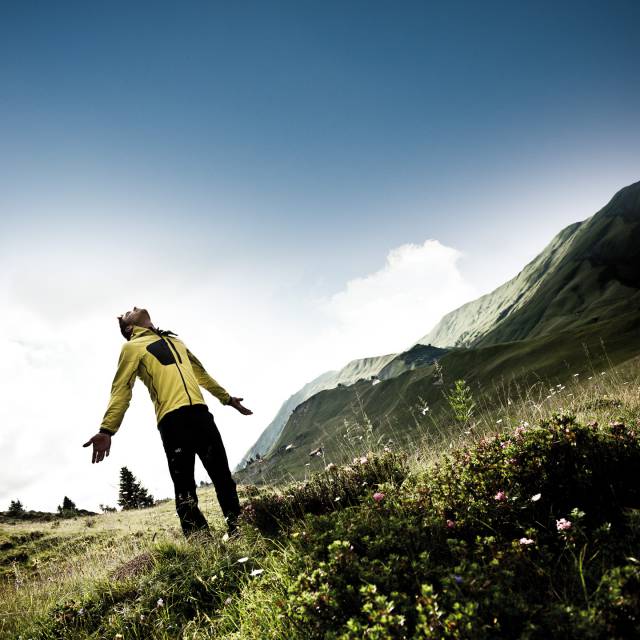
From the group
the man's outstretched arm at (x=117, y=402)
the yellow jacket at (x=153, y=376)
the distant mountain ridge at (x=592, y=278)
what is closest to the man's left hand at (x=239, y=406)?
the yellow jacket at (x=153, y=376)

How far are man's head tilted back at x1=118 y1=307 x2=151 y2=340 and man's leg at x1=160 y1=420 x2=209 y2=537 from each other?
1656mm

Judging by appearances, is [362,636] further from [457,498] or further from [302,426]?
[302,426]

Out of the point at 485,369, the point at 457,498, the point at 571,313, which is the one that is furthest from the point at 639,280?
the point at 457,498

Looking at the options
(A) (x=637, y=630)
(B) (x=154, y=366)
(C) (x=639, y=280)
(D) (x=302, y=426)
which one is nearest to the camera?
(A) (x=637, y=630)

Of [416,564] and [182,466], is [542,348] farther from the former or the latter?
[416,564]

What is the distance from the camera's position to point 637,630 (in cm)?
149

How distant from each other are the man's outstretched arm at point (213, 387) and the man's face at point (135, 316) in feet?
2.72

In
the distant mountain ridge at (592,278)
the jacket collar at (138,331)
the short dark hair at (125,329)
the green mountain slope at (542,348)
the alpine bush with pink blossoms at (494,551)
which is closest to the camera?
the alpine bush with pink blossoms at (494,551)

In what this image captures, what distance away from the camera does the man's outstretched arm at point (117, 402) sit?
14.5ft

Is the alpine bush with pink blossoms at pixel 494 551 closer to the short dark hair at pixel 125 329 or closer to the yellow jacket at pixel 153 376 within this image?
the yellow jacket at pixel 153 376

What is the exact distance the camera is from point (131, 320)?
559 cm

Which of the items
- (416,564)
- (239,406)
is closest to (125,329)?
(239,406)

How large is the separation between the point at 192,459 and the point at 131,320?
7.45 ft

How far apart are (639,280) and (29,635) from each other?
131075 mm
